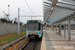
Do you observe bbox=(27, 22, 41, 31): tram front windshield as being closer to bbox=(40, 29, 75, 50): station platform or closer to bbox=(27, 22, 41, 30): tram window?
bbox=(27, 22, 41, 30): tram window

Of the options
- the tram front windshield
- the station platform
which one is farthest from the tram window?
the station platform

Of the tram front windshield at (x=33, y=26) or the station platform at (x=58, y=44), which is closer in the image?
the station platform at (x=58, y=44)

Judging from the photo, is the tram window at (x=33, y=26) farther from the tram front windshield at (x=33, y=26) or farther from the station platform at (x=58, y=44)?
the station platform at (x=58, y=44)

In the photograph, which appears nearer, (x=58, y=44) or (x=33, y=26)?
(x=58, y=44)

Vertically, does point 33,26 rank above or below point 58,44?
above

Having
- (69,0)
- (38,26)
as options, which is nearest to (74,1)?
(69,0)

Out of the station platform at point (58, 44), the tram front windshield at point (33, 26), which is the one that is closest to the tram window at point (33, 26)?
the tram front windshield at point (33, 26)

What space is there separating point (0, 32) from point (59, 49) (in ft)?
42.8

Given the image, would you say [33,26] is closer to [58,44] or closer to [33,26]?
[33,26]

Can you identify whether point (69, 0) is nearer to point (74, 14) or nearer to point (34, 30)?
point (74, 14)

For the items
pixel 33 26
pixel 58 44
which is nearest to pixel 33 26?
pixel 33 26

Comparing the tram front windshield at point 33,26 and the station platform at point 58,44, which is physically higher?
the tram front windshield at point 33,26

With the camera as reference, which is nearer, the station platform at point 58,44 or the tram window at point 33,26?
the station platform at point 58,44

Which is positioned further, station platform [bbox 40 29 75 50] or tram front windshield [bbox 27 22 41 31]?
tram front windshield [bbox 27 22 41 31]
